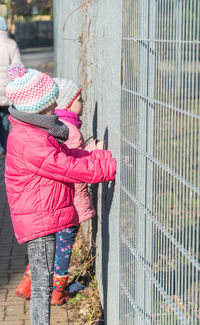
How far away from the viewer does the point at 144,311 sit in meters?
2.45

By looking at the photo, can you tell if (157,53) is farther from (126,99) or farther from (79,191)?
(79,191)

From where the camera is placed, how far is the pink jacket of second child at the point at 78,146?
3.87m

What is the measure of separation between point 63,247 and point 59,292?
1.16 feet

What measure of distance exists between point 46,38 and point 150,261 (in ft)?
132

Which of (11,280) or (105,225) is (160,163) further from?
(11,280)

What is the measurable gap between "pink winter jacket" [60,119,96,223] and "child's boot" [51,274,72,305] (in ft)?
1.62

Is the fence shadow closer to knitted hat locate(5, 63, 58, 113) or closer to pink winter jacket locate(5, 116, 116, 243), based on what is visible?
pink winter jacket locate(5, 116, 116, 243)

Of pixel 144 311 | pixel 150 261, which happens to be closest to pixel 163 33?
pixel 150 261

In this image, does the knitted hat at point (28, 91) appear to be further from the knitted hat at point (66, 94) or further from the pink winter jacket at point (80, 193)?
the knitted hat at point (66, 94)

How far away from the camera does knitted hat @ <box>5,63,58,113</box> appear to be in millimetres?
3141

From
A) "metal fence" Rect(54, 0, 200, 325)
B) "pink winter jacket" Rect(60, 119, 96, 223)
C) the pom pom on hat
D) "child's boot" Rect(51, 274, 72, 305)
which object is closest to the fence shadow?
"metal fence" Rect(54, 0, 200, 325)

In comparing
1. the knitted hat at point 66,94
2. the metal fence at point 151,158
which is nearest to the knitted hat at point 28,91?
the metal fence at point 151,158

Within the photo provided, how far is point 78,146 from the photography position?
3883 mm

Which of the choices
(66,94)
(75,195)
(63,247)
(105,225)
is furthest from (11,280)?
(66,94)
